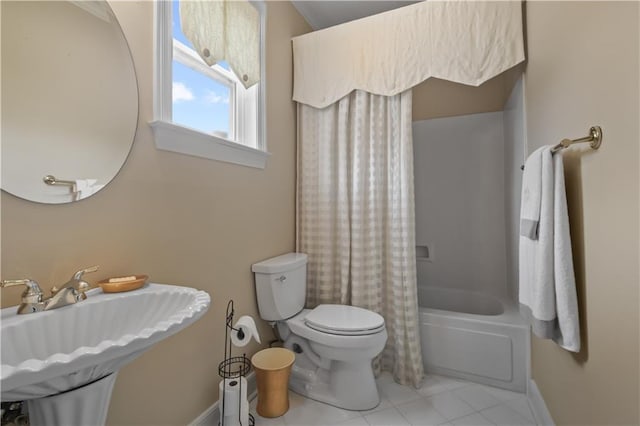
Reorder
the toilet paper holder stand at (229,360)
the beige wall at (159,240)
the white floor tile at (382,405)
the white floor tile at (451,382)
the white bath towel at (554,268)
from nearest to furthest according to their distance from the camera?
the beige wall at (159,240) < the white bath towel at (554,268) < the toilet paper holder stand at (229,360) < the white floor tile at (382,405) < the white floor tile at (451,382)

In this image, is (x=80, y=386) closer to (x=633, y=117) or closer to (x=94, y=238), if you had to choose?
(x=94, y=238)

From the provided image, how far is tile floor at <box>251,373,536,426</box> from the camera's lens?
1.51 meters

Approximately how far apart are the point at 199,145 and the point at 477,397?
1.99 metres

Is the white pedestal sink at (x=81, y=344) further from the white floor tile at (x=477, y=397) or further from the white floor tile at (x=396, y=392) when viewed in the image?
the white floor tile at (x=477, y=397)

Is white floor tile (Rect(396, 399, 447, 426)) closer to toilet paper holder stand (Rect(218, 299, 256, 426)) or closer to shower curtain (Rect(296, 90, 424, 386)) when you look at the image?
shower curtain (Rect(296, 90, 424, 386))

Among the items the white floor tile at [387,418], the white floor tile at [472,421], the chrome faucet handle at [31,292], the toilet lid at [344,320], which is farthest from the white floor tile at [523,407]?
the chrome faucet handle at [31,292]

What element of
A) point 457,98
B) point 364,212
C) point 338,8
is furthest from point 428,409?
point 338,8

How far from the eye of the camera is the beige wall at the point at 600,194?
2.53 ft

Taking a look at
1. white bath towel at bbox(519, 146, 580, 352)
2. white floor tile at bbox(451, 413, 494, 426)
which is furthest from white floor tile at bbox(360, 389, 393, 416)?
white bath towel at bbox(519, 146, 580, 352)

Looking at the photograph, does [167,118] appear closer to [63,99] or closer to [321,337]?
[63,99]

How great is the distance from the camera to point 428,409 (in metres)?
1.61

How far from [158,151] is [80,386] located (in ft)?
2.71

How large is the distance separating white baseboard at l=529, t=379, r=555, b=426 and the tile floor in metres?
0.03

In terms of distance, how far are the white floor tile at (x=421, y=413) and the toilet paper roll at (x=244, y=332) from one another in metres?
0.90
